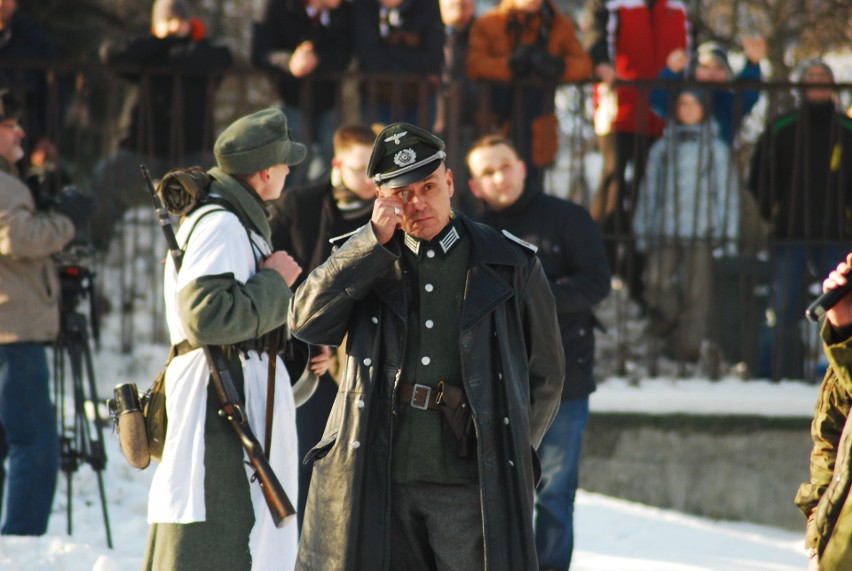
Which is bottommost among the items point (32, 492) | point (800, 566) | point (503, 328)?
point (800, 566)

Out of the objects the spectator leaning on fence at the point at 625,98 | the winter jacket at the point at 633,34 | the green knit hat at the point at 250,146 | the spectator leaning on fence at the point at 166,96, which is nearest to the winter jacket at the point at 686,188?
the spectator leaning on fence at the point at 625,98

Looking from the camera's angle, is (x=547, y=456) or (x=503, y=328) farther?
(x=547, y=456)

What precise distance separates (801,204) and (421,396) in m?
→ 5.76

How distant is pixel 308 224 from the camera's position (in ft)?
20.3

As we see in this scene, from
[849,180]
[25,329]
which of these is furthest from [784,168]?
[25,329]

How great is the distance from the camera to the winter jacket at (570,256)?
20.8 feet

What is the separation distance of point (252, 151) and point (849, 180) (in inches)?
216

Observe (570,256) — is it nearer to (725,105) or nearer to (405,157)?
(405,157)

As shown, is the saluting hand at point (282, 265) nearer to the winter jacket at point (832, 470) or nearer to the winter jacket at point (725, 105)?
the winter jacket at point (832, 470)

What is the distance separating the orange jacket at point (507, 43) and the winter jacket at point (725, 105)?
0.52m

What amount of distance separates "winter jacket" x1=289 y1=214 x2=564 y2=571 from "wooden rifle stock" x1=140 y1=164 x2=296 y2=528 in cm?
40

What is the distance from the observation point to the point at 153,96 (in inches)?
345

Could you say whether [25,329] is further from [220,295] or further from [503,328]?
[503,328]

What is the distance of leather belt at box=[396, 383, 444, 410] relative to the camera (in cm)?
385
